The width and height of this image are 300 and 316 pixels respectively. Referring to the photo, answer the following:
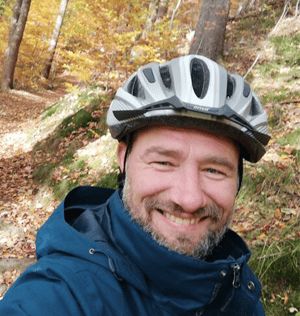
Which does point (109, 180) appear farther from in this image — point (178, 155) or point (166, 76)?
point (178, 155)

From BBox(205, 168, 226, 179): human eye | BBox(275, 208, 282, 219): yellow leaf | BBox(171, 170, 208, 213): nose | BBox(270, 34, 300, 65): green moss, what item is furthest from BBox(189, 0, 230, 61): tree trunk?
BBox(171, 170, 208, 213): nose

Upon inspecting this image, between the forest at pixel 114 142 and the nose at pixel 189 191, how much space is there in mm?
2219

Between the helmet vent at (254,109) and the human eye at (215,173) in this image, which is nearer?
the human eye at (215,173)

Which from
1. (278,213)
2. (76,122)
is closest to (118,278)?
(278,213)

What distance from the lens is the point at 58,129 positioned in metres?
9.40

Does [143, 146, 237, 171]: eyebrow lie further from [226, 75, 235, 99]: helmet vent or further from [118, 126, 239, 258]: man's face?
[226, 75, 235, 99]: helmet vent

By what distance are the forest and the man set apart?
80.7 inches

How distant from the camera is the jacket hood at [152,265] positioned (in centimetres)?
139

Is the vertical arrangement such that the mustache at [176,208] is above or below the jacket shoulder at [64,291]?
above

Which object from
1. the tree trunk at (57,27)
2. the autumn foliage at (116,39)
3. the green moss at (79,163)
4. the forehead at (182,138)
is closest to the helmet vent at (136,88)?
the forehead at (182,138)

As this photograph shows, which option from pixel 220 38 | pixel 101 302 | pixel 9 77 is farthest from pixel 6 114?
pixel 101 302

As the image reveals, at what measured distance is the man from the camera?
130 centimetres

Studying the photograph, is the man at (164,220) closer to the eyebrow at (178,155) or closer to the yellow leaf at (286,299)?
the eyebrow at (178,155)

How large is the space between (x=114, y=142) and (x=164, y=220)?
5.42m
